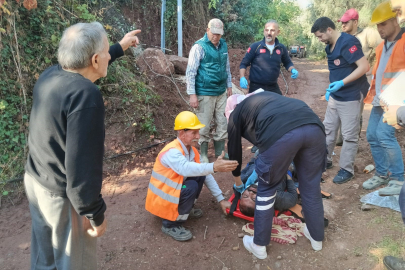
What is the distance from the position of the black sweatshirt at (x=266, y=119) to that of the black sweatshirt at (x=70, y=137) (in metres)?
1.32

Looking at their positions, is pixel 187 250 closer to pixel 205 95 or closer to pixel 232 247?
pixel 232 247

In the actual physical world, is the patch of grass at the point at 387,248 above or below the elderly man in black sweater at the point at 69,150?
below

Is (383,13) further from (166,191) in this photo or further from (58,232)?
(58,232)

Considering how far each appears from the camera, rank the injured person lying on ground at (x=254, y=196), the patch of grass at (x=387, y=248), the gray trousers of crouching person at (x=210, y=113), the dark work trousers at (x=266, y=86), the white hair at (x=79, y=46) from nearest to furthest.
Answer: the white hair at (x=79, y=46)
the patch of grass at (x=387, y=248)
the injured person lying on ground at (x=254, y=196)
the gray trousers of crouching person at (x=210, y=113)
the dark work trousers at (x=266, y=86)

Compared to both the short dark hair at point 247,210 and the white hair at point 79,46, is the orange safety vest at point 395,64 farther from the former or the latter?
the white hair at point 79,46

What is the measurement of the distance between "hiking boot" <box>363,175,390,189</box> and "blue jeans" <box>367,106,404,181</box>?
8 cm

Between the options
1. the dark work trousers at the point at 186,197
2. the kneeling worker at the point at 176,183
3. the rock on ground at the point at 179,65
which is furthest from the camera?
the rock on ground at the point at 179,65

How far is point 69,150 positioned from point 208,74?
2952 mm

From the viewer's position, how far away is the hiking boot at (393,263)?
2.30 meters

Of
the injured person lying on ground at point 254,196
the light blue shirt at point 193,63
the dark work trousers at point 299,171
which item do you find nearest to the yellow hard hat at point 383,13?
the dark work trousers at point 299,171

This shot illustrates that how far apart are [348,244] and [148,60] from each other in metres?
5.50

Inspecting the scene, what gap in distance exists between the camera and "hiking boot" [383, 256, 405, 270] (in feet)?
7.54

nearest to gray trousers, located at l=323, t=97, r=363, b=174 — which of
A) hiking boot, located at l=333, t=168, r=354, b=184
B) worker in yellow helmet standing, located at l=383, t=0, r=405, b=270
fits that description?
hiking boot, located at l=333, t=168, r=354, b=184

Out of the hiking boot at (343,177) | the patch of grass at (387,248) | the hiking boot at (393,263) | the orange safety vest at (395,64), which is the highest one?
the orange safety vest at (395,64)
